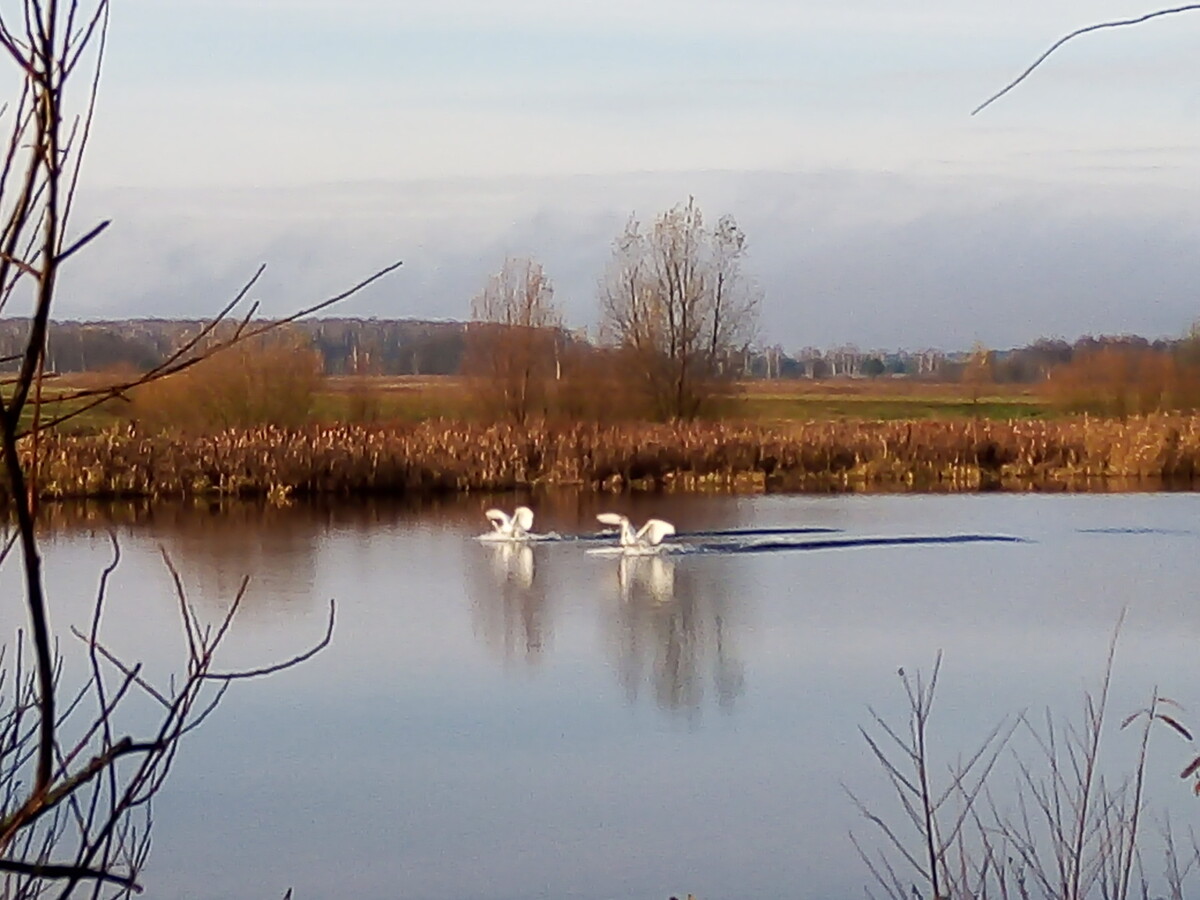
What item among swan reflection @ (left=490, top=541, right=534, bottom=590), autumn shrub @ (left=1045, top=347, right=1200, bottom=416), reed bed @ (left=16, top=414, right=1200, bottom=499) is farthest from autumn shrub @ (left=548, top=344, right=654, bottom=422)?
swan reflection @ (left=490, top=541, right=534, bottom=590)

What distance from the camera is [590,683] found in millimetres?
8273

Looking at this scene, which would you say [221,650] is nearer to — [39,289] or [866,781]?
[866,781]

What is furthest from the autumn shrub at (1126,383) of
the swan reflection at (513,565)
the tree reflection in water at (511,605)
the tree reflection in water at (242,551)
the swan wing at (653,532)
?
the tree reflection in water at (511,605)

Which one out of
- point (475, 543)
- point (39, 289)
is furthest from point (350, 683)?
point (39, 289)

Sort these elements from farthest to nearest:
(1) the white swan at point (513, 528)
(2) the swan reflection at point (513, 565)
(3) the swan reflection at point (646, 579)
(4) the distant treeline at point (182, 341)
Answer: (1) the white swan at point (513, 528) < (2) the swan reflection at point (513, 565) < (3) the swan reflection at point (646, 579) < (4) the distant treeline at point (182, 341)

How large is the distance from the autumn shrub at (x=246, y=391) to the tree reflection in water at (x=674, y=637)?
9088 millimetres

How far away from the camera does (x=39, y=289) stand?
3.41ft

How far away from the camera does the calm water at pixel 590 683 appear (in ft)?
18.1

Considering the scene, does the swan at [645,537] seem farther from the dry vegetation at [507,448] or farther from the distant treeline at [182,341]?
the dry vegetation at [507,448]

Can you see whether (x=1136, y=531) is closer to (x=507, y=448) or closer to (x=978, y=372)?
(x=507, y=448)

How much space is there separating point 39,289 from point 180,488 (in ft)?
55.9

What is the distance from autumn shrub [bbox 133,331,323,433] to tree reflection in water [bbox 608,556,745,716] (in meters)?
9.09

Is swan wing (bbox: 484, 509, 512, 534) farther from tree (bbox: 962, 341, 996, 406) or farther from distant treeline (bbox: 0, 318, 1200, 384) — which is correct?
tree (bbox: 962, 341, 996, 406)

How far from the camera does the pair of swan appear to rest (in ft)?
43.2
